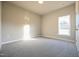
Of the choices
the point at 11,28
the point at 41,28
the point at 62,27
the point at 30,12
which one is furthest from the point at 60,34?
the point at 11,28

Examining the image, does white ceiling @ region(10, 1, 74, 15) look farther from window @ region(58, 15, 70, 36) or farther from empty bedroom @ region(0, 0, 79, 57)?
window @ region(58, 15, 70, 36)

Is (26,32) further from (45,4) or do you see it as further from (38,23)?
(45,4)

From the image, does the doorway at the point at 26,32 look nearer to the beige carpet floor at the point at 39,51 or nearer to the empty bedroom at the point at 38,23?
the empty bedroom at the point at 38,23

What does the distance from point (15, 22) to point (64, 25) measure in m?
2.93

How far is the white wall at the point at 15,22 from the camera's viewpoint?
4898 mm

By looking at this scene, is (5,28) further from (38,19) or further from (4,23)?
(38,19)

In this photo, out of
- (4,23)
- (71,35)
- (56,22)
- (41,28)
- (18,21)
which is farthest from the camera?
(41,28)

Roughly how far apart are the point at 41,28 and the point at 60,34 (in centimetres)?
153

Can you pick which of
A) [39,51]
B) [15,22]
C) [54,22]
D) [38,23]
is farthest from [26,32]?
[39,51]

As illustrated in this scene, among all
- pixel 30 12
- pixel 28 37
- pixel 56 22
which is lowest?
pixel 28 37

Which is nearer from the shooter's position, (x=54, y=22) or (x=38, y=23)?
(x=54, y=22)

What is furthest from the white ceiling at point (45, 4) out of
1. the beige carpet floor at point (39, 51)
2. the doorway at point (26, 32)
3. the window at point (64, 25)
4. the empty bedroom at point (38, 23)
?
the beige carpet floor at point (39, 51)

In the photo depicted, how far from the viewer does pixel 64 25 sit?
18.9 feet

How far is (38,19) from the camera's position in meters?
7.00
